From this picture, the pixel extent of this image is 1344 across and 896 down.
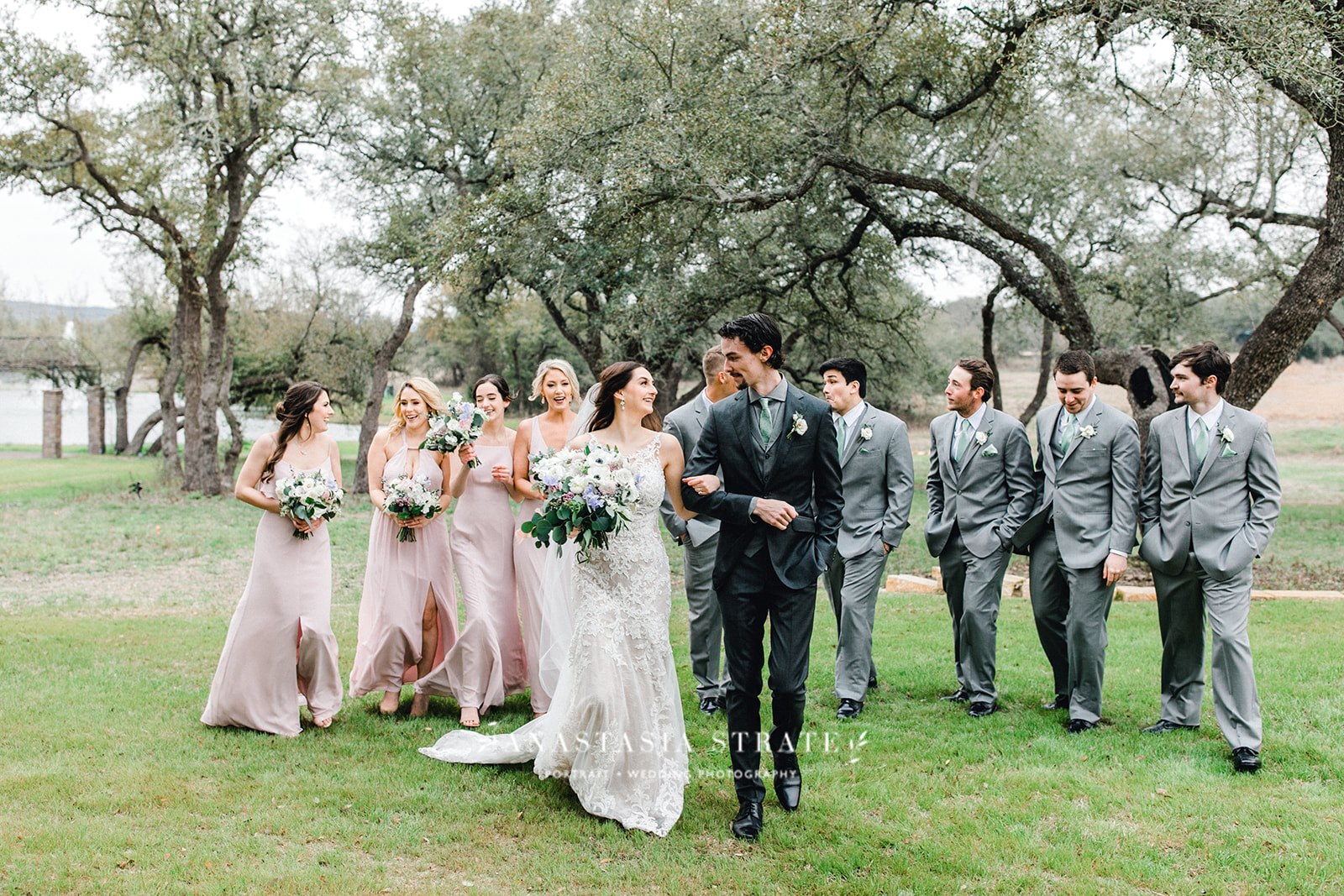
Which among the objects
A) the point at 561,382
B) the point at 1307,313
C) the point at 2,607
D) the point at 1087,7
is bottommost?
the point at 2,607

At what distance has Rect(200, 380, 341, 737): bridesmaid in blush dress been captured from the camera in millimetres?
6539

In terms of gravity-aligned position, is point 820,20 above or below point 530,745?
above

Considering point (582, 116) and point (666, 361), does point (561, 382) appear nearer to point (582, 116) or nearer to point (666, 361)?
point (582, 116)

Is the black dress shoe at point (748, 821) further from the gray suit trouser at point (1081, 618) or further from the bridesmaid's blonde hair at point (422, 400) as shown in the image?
the bridesmaid's blonde hair at point (422, 400)

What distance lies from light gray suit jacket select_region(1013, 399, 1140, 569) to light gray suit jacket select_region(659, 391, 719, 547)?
2210 mm

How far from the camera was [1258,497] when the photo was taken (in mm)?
6020

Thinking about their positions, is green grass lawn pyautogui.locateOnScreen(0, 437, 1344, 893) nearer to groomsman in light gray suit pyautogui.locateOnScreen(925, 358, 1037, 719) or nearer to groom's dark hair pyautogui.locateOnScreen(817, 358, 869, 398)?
groomsman in light gray suit pyautogui.locateOnScreen(925, 358, 1037, 719)

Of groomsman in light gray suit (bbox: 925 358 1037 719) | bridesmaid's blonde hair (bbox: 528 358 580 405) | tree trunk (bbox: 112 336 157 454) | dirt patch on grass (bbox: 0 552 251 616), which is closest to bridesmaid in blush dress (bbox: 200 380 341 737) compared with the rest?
bridesmaid's blonde hair (bbox: 528 358 580 405)

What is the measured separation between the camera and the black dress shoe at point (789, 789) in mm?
5184

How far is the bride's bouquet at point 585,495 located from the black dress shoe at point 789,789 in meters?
1.51

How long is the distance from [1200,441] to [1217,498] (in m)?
0.36

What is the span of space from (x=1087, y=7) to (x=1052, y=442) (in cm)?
788

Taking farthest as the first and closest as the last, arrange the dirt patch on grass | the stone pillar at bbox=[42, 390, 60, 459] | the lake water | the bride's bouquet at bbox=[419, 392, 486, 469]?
the lake water, the stone pillar at bbox=[42, 390, 60, 459], the dirt patch on grass, the bride's bouquet at bbox=[419, 392, 486, 469]

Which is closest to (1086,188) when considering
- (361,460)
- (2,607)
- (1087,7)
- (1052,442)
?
(1087,7)
